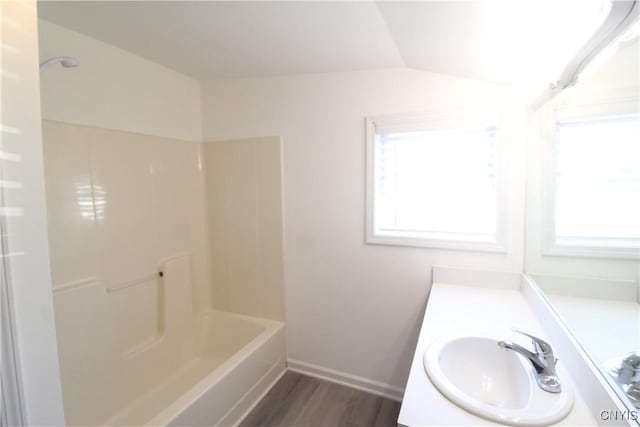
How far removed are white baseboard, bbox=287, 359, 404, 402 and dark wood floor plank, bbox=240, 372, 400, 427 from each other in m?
0.03

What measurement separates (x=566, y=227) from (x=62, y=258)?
2.44 meters

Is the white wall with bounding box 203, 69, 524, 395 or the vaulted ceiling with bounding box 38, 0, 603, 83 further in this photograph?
the white wall with bounding box 203, 69, 524, 395

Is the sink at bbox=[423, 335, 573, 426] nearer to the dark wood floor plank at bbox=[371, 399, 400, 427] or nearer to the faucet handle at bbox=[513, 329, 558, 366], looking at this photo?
the faucet handle at bbox=[513, 329, 558, 366]

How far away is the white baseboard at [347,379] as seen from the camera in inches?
80.6

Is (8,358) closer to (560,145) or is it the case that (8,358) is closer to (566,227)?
(566,227)

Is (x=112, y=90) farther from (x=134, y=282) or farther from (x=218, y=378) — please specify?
(x=218, y=378)

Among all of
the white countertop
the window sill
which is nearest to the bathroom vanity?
the white countertop

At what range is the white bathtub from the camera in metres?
1.56

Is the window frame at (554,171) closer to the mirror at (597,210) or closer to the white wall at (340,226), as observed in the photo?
the mirror at (597,210)

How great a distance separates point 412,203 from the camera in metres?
2.02

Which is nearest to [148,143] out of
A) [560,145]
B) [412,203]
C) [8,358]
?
[8,358]

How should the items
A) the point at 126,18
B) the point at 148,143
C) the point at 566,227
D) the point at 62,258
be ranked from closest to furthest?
the point at 566,227, the point at 126,18, the point at 62,258, the point at 148,143

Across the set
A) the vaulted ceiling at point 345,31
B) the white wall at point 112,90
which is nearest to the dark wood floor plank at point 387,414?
the vaulted ceiling at point 345,31

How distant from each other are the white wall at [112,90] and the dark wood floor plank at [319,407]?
199cm
